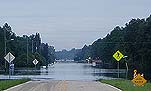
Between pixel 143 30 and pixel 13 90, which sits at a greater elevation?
pixel 143 30

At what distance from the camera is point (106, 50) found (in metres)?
176

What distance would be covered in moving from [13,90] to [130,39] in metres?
93.3

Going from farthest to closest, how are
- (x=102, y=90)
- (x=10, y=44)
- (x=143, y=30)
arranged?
(x=10, y=44) < (x=143, y=30) < (x=102, y=90)

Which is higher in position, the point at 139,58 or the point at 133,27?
the point at 133,27

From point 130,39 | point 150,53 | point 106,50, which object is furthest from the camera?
point 106,50

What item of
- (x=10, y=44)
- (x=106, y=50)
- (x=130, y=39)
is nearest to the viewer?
(x=130, y=39)

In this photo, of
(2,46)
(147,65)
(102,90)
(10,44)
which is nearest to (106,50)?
(10,44)

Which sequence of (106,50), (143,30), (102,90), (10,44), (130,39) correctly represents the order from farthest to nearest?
(106,50) → (10,44) → (130,39) → (143,30) → (102,90)

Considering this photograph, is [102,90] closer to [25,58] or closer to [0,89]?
[0,89]

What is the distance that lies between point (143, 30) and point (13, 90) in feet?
271

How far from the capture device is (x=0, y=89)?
3212 cm

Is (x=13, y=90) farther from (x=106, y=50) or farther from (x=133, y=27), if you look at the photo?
(x=106, y=50)

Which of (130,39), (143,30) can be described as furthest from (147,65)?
(130,39)

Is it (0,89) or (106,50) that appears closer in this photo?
(0,89)
